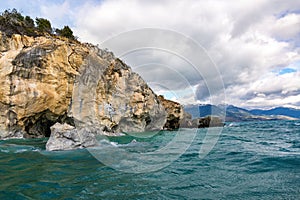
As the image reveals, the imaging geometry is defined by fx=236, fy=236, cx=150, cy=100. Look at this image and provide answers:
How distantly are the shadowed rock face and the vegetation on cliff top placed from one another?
7.88 feet

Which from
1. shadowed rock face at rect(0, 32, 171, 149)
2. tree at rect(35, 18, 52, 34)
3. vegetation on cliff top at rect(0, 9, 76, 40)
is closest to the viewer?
shadowed rock face at rect(0, 32, 171, 149)

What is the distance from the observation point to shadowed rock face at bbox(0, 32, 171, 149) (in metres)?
23.8

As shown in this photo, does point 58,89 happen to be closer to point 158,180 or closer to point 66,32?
point 66,32

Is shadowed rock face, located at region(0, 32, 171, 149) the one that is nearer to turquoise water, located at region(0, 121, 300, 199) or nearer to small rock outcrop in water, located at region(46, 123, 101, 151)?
small rock outcrop in water, located at region(46, 123, 101, 151)

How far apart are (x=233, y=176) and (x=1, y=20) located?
1270 inches

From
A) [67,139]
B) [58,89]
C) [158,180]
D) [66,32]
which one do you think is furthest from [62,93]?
[158,180]

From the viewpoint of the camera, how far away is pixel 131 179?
27.0 feet

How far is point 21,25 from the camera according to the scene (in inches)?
1222

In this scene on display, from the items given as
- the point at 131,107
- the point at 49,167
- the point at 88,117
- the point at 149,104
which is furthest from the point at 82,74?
the point at 49,167

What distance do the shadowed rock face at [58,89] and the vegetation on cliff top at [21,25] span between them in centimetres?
240

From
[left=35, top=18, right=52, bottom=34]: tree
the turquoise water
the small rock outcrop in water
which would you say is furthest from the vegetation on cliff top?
the turquoise water

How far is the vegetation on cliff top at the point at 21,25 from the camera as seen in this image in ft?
94.0

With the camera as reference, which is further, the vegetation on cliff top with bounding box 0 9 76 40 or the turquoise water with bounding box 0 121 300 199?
the vegetation on cliff top with bounding box 0 9 76 40

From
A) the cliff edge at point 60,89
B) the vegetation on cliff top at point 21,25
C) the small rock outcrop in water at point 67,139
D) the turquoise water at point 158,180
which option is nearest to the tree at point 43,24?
the vegetation on cliff top at point 21,25
